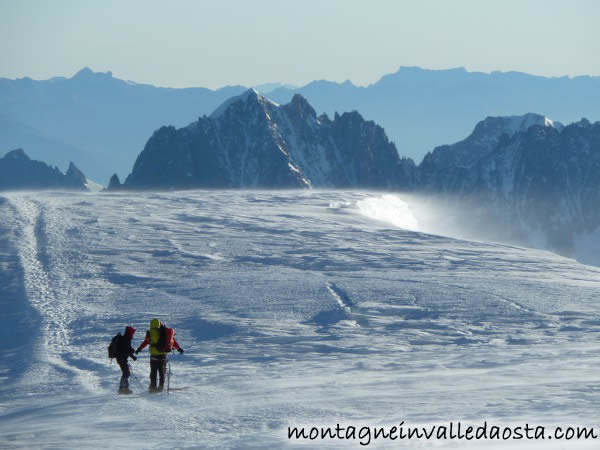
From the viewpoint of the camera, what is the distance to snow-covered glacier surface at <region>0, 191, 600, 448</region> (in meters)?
14.6

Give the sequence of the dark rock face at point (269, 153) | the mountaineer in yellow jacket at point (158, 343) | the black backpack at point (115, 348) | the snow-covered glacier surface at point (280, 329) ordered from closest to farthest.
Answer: the snow-covered glacier surface at point (280, 329) → the mountaineer in yellow jacket at point (158, 343) → the black backpack at point (115, 348) → the dark rock face at point (269, 153)

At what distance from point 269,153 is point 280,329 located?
150208mm

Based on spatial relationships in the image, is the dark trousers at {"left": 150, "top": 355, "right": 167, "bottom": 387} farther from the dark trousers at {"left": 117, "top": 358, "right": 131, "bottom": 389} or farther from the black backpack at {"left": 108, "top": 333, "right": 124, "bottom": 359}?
the black backpack at {"left": 108, "top": 333, "right": 124, "bottom": 359}

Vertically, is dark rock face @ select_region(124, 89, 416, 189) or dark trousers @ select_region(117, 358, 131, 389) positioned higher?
dark rock face @ select_region(124, 89, 416, 189)

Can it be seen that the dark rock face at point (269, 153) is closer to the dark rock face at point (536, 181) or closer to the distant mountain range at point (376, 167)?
the distant mountain range at point (376, 167)

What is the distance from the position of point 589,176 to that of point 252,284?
6893 inches

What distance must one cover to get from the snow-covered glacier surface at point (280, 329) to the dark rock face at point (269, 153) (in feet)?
402

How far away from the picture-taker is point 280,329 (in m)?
26.1

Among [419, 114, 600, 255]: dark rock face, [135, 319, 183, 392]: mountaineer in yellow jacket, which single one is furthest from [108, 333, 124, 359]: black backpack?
[419, 114, 600, 255]: dark rock face

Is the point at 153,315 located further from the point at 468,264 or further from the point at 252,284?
the point at 468,264

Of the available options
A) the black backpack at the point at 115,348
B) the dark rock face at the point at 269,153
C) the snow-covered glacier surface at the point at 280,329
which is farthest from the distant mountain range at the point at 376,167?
the black backpack at the point at 115,348

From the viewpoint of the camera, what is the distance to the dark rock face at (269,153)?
578 feet

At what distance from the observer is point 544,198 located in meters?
196

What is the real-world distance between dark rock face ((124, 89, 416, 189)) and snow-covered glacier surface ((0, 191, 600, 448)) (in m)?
123
